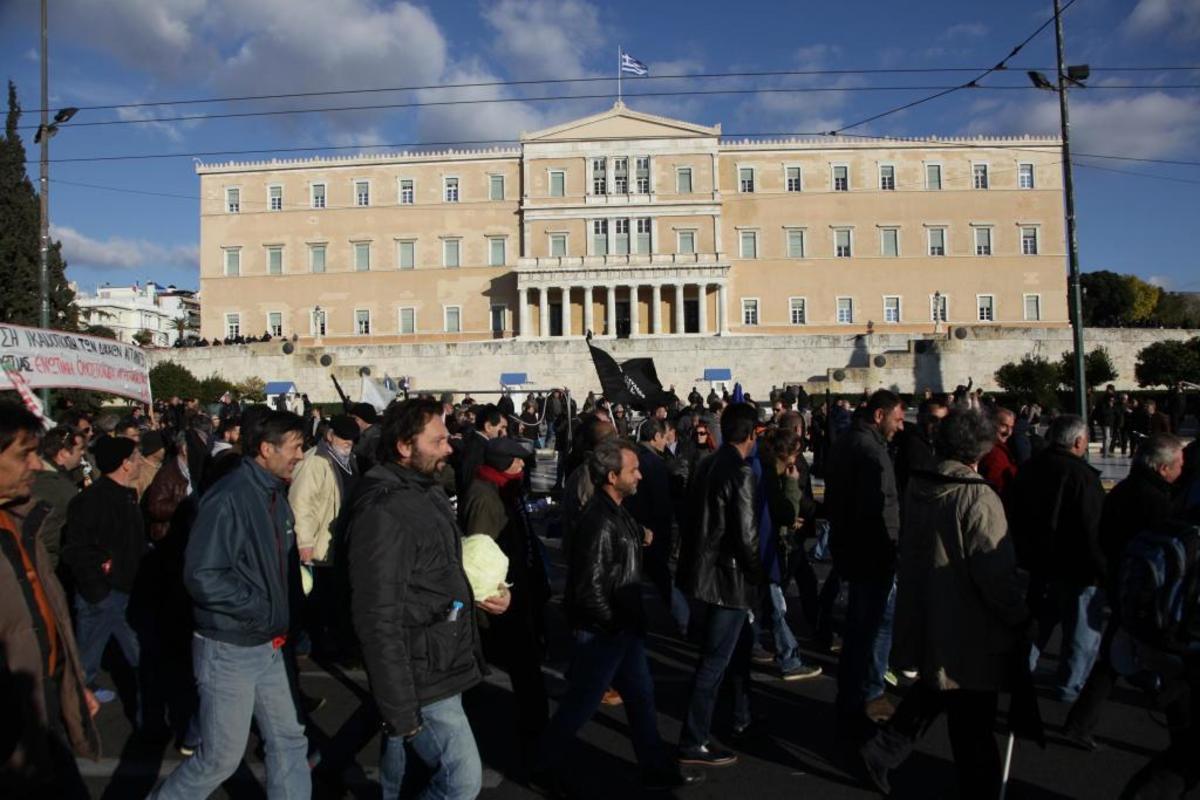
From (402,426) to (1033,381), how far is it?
108 feet

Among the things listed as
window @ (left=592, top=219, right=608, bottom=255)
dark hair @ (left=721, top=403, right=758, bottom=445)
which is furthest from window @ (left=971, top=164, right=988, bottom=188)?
dark hair @ (left=721, top=403, right=758, bottom=445)

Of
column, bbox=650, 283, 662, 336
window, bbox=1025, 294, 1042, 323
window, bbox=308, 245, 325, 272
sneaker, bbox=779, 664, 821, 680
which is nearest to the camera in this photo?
sneaker, bbox=779, 664, 821, 680

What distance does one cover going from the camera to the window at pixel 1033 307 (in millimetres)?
55031

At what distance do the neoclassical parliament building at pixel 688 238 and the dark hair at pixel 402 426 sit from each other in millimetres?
49304

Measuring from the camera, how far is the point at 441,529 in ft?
11.3

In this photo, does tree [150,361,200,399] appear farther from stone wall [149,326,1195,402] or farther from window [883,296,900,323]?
window [883,296,900,323]

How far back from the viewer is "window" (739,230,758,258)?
2208 inches

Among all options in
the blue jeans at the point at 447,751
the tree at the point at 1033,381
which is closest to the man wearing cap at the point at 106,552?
the blue jeans at the point at 447,751

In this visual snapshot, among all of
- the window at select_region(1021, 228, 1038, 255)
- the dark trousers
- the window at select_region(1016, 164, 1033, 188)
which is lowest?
the dark trousers

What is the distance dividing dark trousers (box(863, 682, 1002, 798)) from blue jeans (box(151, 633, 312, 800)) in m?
2.60

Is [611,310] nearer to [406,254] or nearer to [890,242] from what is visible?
[406,254]

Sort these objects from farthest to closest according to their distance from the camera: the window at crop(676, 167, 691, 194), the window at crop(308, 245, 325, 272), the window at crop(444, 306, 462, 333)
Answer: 1. the window at crop(308, 245, 325, 272)
2. the window at crop(444, 306, 462, 333)
3. the window at crop(676, 167, 691, 194)

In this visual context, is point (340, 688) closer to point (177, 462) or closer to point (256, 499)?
point (177, 462)

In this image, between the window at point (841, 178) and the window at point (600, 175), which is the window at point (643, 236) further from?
the window at point (841, 178)
